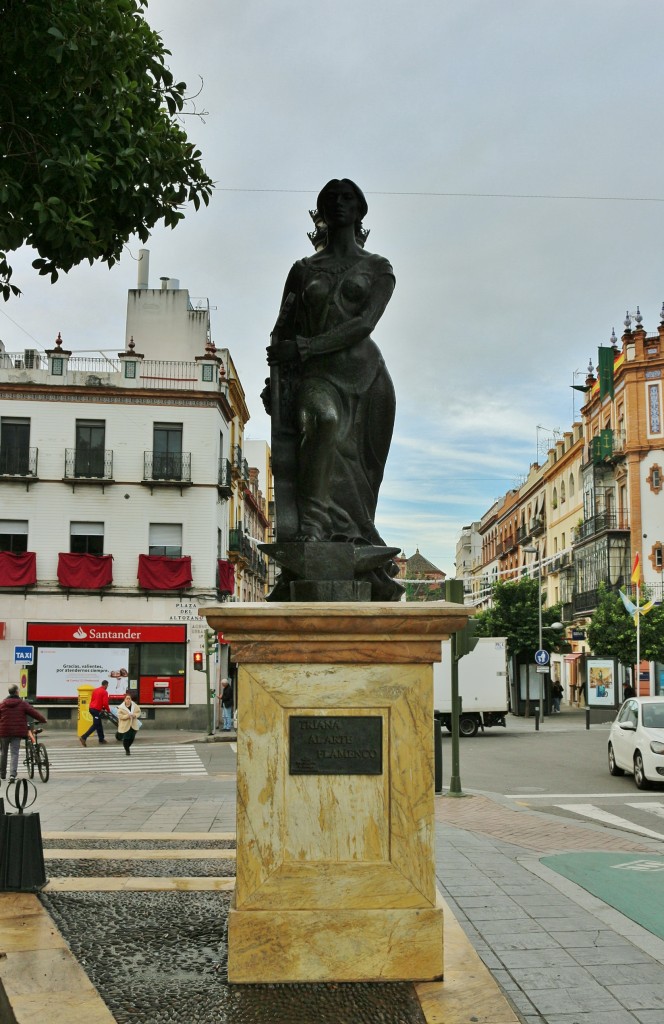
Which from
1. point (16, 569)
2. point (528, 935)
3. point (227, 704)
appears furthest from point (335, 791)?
point (16, 569)

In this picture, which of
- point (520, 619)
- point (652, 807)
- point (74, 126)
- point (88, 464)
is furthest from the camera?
point (520, 619)

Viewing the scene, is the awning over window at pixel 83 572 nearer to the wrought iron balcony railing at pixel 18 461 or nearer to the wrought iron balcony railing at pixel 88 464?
the wrought iron balcony railing at pixel 88 464

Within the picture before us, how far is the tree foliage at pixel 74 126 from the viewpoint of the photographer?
6828 mm

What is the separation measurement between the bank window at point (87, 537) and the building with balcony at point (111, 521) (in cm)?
4

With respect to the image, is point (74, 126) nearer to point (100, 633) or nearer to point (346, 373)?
point (346, 373)

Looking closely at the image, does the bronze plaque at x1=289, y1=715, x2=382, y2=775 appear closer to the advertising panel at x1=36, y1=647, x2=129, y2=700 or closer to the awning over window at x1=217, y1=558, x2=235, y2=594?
the advertising panel at x1=36, y1=647, x2=129, y2=700

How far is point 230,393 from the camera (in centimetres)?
4166

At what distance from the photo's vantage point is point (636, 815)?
1244 cm

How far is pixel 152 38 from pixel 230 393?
34.0 metres

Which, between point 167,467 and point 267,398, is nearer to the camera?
point 267,398

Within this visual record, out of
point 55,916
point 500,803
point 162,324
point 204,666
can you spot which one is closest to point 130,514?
point 204,666

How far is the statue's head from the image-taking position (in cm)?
545

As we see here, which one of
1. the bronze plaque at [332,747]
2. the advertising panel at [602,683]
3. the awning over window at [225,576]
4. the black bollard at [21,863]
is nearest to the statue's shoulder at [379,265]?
the bronze plaque at [332,747]

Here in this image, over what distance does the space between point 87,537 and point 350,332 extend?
30974 millimetres
